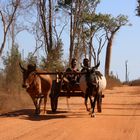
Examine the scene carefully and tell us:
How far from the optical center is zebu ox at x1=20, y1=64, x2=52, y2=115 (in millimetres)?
16578

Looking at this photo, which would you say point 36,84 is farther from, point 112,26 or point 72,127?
point 112,26

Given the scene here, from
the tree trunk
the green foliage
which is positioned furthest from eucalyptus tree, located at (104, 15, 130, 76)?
the green foliage

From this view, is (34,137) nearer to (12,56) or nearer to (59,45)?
(12,56)

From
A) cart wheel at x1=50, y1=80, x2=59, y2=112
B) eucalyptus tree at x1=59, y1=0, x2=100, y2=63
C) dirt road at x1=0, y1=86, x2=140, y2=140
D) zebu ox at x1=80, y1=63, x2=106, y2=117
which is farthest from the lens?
eucalyptus tree at x1=59, y1=0, x2=100, y2=63

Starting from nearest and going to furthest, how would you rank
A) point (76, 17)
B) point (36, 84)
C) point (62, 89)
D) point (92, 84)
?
point (92, 84), point (36, 84), point (62, 89), point (76, 17)

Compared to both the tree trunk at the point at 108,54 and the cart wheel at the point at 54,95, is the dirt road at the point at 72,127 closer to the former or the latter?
the cart wheel at the point at 54,95

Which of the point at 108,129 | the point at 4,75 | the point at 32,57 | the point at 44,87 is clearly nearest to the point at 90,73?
the point at 44,87

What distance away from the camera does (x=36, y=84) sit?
17.1 meters

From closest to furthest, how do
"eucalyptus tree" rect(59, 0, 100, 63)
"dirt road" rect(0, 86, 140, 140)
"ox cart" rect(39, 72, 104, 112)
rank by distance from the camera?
"dirt road" rect(0, 86, 140, 140) → "ox cart" rect(39, 72, 104, 112) → "eucalyptus tree" rect(59, 0, 100, 63)

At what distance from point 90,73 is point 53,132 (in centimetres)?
459

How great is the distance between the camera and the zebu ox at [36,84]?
54.4 ft

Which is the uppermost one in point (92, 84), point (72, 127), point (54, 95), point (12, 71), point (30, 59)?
point (30, 59)

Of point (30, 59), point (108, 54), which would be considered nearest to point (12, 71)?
point (30, 59)

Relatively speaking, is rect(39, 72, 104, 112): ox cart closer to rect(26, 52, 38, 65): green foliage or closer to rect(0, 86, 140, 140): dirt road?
rect(0, 86, 140, 140): dirt road
